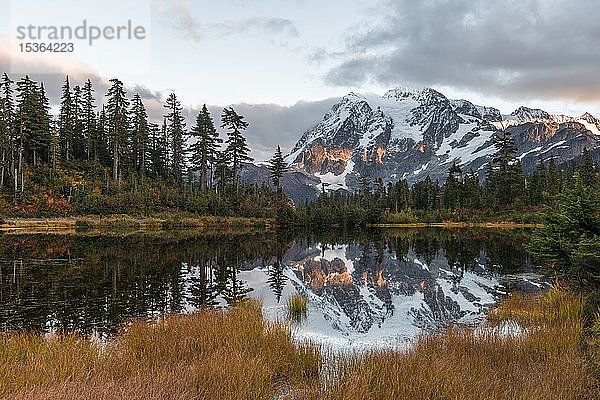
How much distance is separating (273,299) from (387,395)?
12402 mm

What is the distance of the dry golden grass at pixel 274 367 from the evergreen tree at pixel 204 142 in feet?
220

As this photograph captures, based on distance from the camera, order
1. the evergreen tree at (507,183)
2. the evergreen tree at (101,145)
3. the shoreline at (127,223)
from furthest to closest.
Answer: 1. the evergreen tree at (507,183)
2. the evergreen tree at (101,145)
3. the shoreline at (127,223)

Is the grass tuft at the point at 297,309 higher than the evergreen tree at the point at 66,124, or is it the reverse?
the evergreen tree at the point at 66,124

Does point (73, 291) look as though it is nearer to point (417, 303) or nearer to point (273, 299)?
point (273, 299)

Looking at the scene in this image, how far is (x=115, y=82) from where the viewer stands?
72.2 metres

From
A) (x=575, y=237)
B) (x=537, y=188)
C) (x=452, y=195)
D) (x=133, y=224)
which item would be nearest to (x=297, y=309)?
(x=575, y=237)

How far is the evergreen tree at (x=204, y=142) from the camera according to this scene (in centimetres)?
7569

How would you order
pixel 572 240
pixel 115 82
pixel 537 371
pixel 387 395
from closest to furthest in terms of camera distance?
pixel 387 395 < pixel 537 371 < pixel 572 240 < pixel 115 82

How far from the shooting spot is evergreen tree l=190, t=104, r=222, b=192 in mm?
75688

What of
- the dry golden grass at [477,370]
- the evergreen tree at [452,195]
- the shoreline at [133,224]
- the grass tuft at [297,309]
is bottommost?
the grass tuft at [297,309]

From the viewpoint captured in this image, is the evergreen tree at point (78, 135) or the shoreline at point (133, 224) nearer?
the shoreline at point (133, 224)

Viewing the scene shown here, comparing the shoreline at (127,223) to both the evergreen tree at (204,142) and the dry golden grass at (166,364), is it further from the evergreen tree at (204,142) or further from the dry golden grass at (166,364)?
the dry golden grass at (166,364)

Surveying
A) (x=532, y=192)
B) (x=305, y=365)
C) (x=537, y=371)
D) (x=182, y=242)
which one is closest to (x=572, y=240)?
(x=537, y=371)

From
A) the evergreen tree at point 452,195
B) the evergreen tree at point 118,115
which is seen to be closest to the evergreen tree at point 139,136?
the evergreen tree at point 118,115
